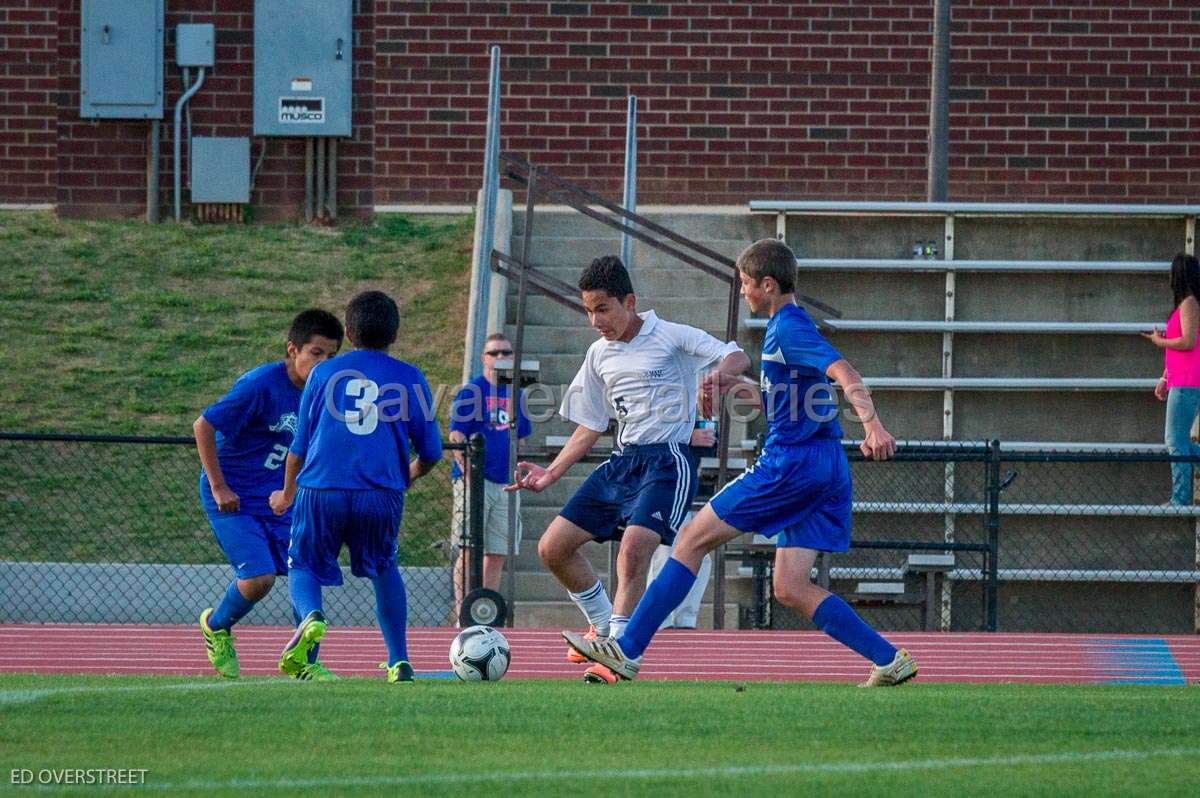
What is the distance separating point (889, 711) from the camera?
238 inches

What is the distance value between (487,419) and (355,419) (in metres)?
5.03

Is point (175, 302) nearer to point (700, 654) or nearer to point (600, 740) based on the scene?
point (700, 654)

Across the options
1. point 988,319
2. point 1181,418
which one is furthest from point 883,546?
point 988,319

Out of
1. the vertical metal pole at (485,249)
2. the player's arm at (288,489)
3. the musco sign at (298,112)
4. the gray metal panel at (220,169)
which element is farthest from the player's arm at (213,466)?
the musco sign at (298,112)

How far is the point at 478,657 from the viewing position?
7.93 meters

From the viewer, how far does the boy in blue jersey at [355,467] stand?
24.7 feet

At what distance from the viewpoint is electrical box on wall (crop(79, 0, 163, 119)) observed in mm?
17312

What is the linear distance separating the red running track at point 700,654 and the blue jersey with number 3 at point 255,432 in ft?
3.72

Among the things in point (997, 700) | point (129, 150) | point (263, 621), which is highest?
point (129, 150)

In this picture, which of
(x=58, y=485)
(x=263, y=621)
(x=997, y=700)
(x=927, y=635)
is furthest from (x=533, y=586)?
(x=997, y=700)

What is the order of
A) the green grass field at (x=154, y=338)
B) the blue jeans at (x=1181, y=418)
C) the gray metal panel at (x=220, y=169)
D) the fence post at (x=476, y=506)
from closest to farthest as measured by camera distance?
the fence post at (x=476, y=506), the blue jeans at (x=1181, y=418), the green grass field at (x=154, y=338), the gray metal panel at (x=220, y=169)

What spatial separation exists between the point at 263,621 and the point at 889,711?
7413mm

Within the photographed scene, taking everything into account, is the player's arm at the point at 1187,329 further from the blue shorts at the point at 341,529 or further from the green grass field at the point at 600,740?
the blue shorts at the point at 341,529

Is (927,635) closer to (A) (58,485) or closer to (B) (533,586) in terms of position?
(B) (533,586)
